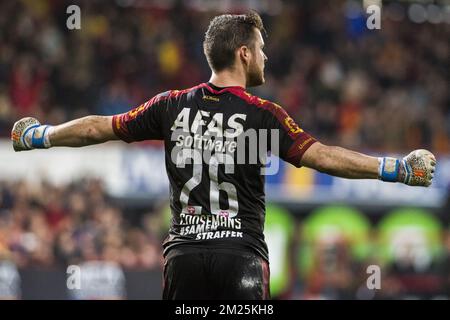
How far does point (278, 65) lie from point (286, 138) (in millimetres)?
14279

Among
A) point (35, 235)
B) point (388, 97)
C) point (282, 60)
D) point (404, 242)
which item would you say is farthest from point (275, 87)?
point (35, 235)

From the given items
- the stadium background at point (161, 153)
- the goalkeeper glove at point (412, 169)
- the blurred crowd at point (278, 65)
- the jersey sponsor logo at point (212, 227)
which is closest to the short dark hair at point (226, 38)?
the jersey sponsor logo at point (212, 227)

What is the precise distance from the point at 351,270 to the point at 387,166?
11.7m

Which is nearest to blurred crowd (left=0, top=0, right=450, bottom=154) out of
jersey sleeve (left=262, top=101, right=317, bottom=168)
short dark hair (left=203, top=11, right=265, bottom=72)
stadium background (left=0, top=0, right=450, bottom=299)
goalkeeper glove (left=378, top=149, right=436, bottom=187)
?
stadium background (left=0, top=0, right=450, bottom=299)

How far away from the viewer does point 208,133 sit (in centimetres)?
528

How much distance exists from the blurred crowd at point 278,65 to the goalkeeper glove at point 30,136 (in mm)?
8850

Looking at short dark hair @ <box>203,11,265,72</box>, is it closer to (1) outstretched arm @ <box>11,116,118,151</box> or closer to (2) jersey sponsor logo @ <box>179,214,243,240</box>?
(1) outstretched arm @ <box>11,116,118,151</box>

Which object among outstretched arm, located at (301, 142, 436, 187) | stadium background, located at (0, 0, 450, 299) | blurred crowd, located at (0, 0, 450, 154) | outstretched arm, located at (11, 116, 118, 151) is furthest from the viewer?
blurred crowd, located at (0, 0, 450, 154)

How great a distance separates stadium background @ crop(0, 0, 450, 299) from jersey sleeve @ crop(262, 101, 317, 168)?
8745mm

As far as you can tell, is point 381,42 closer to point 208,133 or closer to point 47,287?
point 47,287

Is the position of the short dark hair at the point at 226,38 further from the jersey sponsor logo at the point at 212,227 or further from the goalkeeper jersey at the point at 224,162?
the jersey sponsor logo at the point at 212,227

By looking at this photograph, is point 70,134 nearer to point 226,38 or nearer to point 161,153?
point 226,38

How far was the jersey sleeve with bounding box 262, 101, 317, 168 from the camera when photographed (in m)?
5.18

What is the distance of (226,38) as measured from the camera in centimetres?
542
